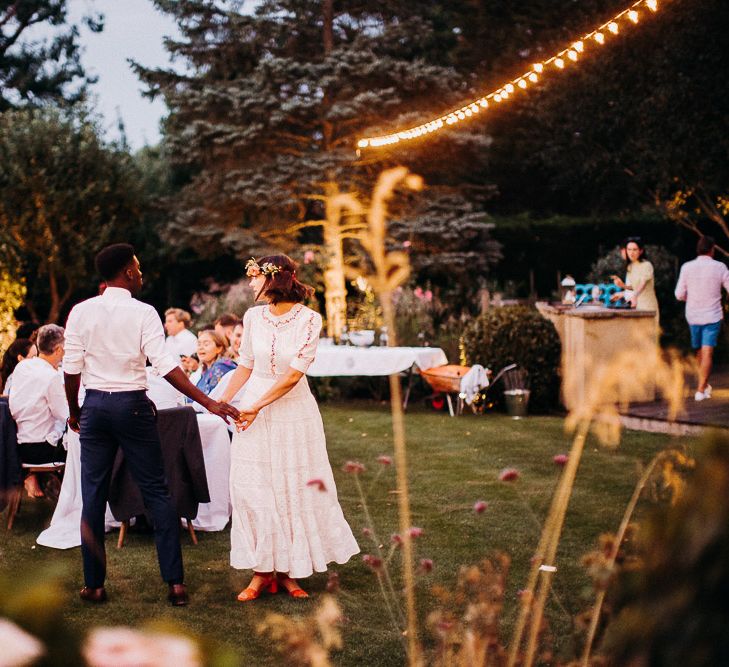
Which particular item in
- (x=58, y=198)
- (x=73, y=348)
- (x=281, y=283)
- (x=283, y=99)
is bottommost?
(x=73, y=348)

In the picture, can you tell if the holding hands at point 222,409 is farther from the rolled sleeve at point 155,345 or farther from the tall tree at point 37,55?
the tall tree at point 37,55

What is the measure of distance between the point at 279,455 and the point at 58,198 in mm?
14517

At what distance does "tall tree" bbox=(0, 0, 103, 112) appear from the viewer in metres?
23.5

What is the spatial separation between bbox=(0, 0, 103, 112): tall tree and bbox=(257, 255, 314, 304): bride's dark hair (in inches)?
791

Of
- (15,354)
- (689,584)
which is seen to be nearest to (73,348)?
(15,354)

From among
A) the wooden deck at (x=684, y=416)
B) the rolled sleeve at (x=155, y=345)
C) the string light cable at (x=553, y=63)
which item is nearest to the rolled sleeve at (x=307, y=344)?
the rolled sleeve at (x=155, y=345)

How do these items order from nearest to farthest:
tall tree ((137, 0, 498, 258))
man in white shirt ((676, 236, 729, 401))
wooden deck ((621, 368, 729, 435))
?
wooden deck ((621, 368, 729, 435)), man in white shirt ((676, 236, 729, 401)), tall tree ((137, 0, 498, 258))

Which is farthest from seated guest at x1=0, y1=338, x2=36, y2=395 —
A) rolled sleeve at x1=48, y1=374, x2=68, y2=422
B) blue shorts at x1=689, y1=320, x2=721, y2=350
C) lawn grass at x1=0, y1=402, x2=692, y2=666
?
blue shorts at x1=689, y1=320, x2=721, y2=350

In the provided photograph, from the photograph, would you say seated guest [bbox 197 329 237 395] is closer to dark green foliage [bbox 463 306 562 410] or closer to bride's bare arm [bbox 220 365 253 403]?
bride's bare arm [bbox 220 365 253 403]

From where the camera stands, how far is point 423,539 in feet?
19.6

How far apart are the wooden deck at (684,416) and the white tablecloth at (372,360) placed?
2495 millimetres

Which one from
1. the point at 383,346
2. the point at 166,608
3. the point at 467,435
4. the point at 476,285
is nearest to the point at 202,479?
the point at 166,608

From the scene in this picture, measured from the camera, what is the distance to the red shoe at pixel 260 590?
4877 mm

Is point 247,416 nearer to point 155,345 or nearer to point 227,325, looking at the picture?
point 155,345
